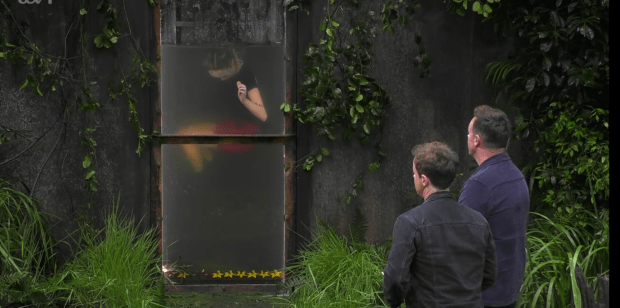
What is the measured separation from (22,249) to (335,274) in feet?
6.99

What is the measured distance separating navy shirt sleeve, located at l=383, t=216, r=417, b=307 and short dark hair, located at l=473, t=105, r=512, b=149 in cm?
80

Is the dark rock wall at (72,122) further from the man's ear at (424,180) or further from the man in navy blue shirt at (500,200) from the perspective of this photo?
the man's ear at (424,180)

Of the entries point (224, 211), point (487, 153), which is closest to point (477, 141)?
point (487, 153)

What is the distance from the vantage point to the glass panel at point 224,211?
597cm

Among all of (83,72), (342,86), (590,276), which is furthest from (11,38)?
(590,276)

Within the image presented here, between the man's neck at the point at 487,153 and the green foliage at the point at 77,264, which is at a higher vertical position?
the man's neck at the point at 487,153

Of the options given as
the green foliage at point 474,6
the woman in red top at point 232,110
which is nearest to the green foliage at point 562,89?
the green foliage at point 474,6

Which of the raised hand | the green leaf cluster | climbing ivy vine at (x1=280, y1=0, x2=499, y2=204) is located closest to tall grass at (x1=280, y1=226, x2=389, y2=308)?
climbing ivy vine at (x1=280, y1=0, x2=499, y2=204)

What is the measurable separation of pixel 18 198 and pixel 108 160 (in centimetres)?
72

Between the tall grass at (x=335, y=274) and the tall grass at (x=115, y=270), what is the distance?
1017mm

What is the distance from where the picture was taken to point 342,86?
5.85 meters

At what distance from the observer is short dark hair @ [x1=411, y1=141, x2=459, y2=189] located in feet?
10.6

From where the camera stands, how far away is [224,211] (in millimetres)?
6016

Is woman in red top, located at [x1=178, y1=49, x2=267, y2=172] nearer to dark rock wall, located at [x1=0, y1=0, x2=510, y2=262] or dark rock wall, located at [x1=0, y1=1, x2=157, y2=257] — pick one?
dark rock wall, located at [x1=0, y1=0, x2=510, y2=262]
